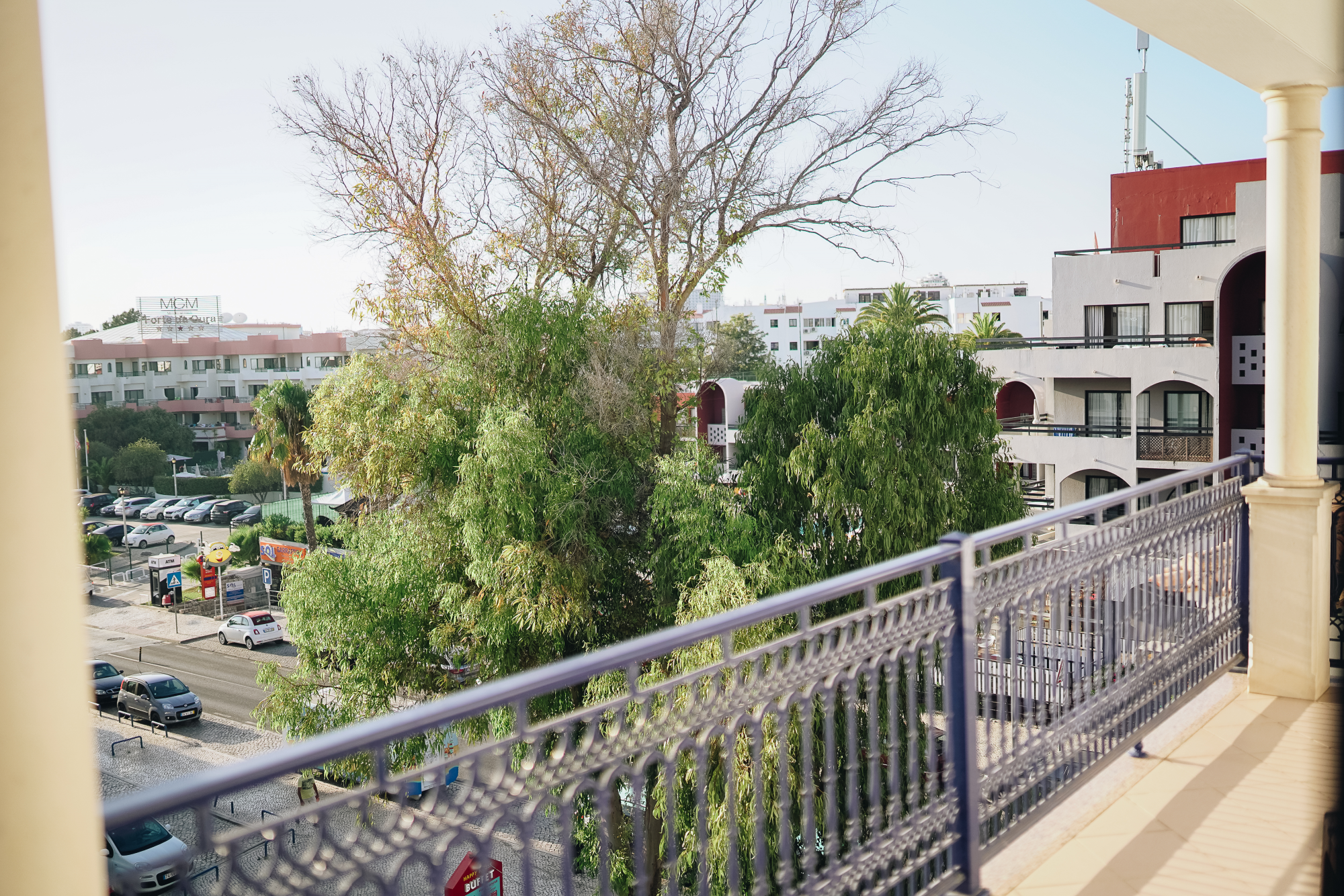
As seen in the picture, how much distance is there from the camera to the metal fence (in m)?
1.32

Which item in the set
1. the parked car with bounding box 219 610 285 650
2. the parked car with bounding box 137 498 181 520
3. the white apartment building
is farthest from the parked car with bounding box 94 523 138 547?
the white apartment building

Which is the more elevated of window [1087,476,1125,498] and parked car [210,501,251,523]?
window [1087,476,1125,498]

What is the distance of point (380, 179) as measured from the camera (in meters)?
15.7

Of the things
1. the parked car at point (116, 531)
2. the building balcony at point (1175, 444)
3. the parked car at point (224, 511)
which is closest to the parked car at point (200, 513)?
the parked car at point (224, 511)

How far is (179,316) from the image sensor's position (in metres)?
51.7

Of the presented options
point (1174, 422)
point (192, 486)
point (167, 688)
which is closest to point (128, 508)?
point (192, 486)

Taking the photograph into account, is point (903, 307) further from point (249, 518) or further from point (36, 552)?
point (36, 552)

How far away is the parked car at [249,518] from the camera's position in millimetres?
37656

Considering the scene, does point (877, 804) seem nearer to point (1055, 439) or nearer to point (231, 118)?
point (1055, 439)

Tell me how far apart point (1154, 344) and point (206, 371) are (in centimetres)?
4246

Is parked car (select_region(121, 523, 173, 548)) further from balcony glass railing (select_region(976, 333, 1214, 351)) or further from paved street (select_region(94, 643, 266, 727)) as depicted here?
balcony glass railing (select_region(976, 333, 1214, 351))

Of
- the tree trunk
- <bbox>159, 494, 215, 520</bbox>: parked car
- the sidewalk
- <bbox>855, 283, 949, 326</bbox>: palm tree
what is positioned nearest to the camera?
the sidewalk

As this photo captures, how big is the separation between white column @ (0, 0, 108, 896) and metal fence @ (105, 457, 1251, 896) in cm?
14

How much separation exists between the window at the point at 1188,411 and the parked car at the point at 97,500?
1510 inches
